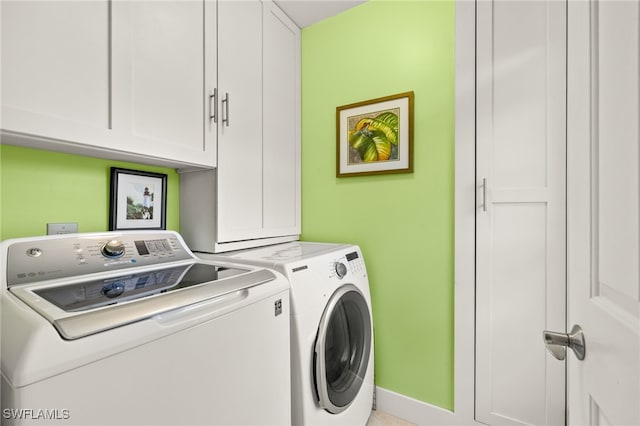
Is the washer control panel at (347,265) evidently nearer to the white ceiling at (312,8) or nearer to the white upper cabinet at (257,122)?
the white upper cabinet at (257,122)

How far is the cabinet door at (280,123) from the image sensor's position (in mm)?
1688

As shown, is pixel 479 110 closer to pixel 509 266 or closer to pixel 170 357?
pixel 509 266

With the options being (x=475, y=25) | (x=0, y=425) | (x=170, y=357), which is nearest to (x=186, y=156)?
(x=170, y=357)

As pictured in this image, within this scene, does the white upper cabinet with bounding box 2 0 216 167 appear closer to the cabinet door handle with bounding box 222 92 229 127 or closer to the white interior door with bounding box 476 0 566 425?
the cabinet door handle with bounding box 222 92 229 127

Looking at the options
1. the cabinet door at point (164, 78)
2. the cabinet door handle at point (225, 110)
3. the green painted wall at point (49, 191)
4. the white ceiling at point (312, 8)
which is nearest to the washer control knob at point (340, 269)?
the cabinet door at point (164, 78)

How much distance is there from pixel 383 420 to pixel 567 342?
1437mm

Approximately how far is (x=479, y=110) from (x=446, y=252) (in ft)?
2.51

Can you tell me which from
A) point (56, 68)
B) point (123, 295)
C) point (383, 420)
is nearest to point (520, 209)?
point (383, 420)

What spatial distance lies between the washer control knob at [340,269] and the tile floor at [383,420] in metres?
0.93

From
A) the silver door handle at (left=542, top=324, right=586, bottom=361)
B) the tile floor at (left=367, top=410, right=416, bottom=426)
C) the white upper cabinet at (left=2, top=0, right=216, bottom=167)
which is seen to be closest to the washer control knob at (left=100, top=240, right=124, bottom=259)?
the white upper cabinet at (left=2, top=0, right=216, bottom=167)

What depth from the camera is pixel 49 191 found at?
1054mm

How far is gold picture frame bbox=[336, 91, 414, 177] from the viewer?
5.43 ft

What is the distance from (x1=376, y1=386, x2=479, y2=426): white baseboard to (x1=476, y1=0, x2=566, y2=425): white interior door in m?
0.15

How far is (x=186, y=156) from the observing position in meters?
1.23
